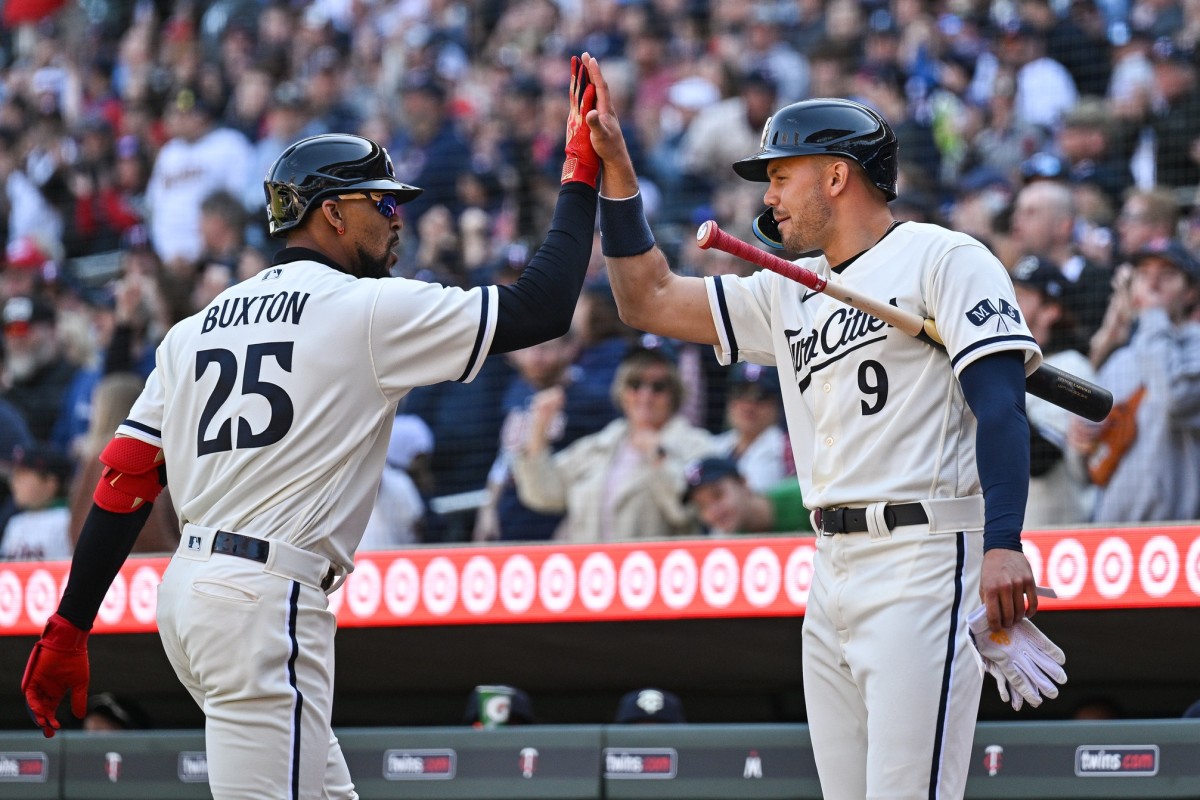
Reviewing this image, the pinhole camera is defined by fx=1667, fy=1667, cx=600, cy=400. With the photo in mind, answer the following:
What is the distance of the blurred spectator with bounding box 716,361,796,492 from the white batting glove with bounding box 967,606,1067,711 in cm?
306

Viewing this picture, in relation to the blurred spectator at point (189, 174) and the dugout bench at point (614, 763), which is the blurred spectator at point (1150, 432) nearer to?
the dugout bench at point (614, 763)

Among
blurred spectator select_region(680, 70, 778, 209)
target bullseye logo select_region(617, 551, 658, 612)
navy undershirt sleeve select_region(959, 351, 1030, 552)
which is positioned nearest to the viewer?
navy undershirt sleeve select_region(959, 351, 1030, 552)

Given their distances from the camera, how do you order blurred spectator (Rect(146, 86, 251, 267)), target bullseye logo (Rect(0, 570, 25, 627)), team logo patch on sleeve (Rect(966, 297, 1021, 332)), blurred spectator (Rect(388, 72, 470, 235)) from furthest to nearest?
blurred spectator (Rect(146, 86, 251, 267))
blurred spectator (Rect(388, 72, 470, 235))
target bullseye logo (Rect(0, 570, 25, 627))
team logo patch on sleeve (Rect(966, 297, 1021, 332))

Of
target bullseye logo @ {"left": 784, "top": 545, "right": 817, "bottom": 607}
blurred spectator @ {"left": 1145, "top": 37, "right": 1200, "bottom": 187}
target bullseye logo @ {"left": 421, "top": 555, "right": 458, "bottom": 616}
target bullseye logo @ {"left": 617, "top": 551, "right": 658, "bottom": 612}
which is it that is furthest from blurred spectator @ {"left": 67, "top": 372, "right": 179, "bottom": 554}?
blurred spectator @ {"left": 1145, "top": 37, "right": 1200, "bottom": 187}

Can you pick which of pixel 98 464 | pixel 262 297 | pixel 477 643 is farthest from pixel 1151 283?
pixel 98 464

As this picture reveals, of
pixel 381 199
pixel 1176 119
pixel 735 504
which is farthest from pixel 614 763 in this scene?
pixel 1176 119

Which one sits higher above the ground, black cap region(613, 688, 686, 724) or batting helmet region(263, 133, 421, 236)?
batting helmet region(263, 133, 421, 236)

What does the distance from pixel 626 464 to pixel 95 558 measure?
110 inches

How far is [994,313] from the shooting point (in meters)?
3.00

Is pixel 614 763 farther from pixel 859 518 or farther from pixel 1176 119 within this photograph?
pixel 1176 119

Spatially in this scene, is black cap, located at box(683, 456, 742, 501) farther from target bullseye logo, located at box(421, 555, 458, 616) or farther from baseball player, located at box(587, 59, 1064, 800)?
baseball player, located at box(587, 59, 1064, 800)

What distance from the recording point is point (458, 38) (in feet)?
36.0

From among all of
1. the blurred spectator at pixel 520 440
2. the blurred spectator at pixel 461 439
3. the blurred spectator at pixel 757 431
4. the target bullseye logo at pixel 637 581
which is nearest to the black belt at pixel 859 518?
the target bullseye logo at pixel 637 581

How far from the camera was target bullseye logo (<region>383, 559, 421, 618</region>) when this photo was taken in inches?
205
